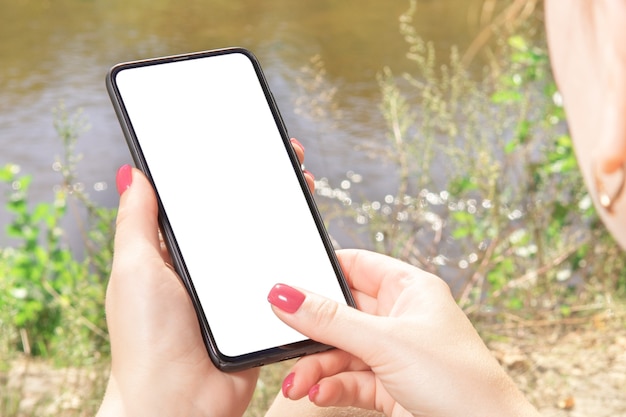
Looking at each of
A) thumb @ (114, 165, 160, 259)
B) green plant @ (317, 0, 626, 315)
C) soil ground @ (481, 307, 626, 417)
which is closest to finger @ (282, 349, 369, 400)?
thumb @ (114, 165, 160, 259)

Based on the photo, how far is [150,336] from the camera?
84 centimetres

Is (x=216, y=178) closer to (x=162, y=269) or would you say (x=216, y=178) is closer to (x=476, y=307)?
(x=162, y=269)

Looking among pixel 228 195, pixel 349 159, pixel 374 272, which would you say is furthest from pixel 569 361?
pixel 349 159

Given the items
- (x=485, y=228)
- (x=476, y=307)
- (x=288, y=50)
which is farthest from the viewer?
(x=288, y=50)

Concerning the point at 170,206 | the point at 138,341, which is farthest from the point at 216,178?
the point at 138,341

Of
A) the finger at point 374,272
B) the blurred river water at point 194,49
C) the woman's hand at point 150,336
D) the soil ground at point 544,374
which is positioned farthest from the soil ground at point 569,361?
the blurred river water at point 194,49

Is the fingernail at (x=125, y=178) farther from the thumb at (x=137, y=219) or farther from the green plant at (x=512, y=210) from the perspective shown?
the green plant at (x=512, y=210)

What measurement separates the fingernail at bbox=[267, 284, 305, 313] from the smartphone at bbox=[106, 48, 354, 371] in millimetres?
74

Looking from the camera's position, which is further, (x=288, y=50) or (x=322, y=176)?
(x=288, y=50)

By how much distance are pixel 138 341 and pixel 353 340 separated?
0.71 ft

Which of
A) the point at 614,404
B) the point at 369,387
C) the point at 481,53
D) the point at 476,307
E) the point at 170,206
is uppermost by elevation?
the point at 481,53

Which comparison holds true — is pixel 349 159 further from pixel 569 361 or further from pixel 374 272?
pixel 374 272

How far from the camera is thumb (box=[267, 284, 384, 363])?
0.77m

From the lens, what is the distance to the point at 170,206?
896 mm
